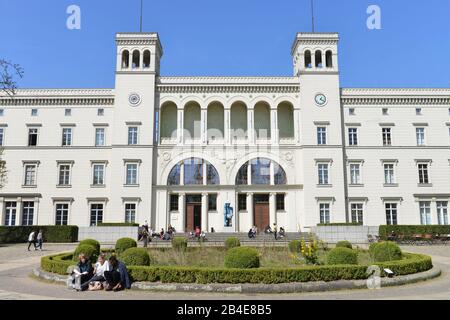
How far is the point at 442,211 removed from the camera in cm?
4269

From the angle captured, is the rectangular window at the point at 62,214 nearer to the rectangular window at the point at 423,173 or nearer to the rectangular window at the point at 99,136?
the rectangular window at the point at 99,136

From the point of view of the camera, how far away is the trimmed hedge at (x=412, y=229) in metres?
37.6

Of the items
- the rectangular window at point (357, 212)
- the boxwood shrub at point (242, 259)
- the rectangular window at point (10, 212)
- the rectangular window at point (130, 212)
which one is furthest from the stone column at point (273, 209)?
the boxwood shrub at point (242, 259)

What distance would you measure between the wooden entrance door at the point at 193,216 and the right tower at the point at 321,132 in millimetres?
10828

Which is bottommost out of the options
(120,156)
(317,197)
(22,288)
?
(22,288)

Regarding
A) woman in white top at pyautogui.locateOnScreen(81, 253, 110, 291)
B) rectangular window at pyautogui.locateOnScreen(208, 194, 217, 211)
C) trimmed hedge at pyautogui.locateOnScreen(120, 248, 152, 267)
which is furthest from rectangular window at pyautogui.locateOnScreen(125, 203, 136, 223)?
woman in white top at pyautogui.locateOnScreen(81, 253, 110, 291)

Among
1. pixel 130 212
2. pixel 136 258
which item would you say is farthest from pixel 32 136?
pixel 136 258

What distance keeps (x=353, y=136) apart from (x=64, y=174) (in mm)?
31630
